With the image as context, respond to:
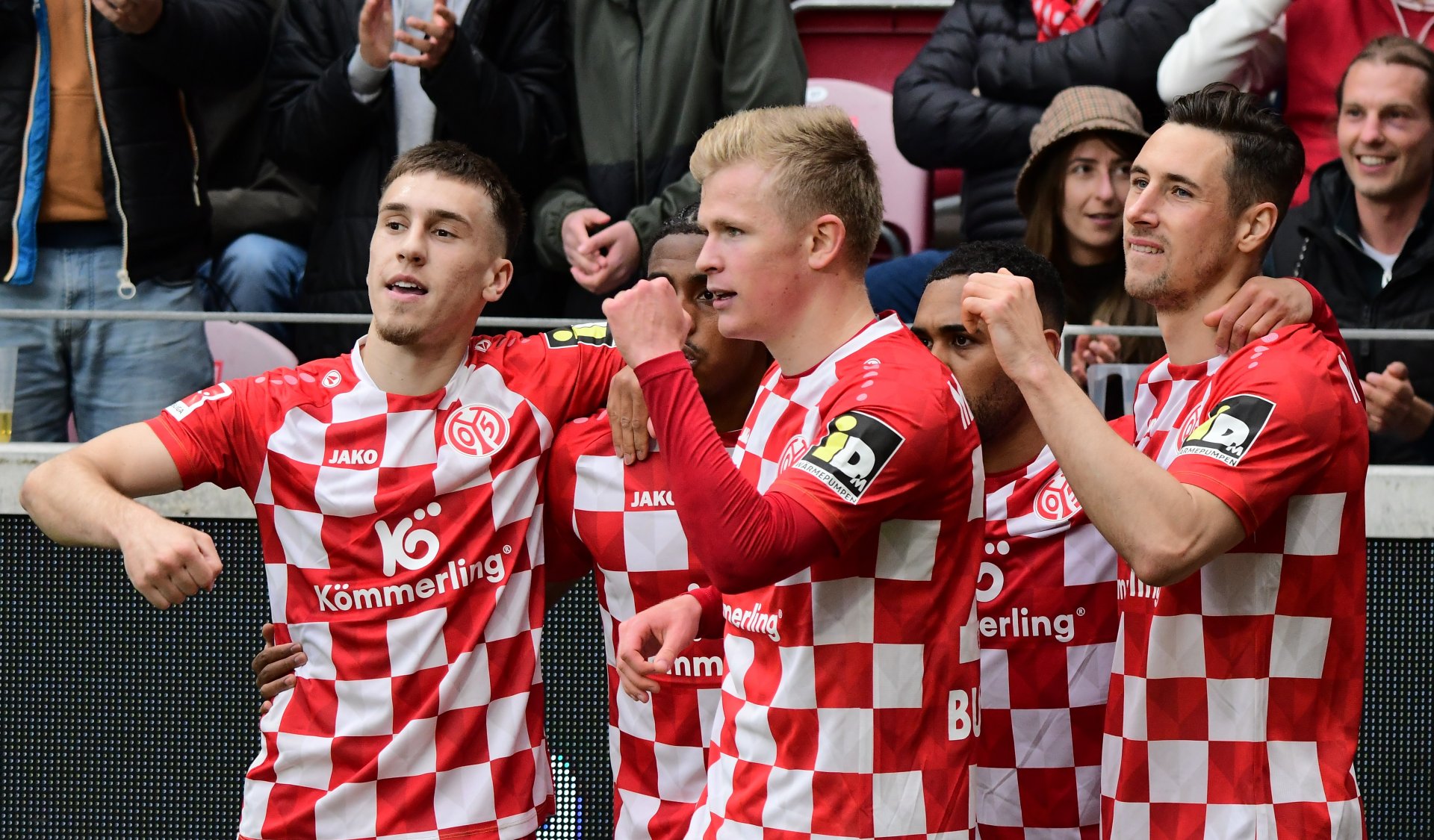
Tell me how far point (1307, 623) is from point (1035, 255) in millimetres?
1310

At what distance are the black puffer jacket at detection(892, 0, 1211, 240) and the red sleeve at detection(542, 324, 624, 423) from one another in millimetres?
2005

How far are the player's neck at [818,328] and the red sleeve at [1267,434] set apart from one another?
0.60 metres

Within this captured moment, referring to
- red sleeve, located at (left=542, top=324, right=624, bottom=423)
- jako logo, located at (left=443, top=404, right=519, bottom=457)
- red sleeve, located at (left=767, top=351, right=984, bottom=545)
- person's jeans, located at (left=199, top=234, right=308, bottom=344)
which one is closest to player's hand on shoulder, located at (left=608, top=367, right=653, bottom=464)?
red sleeve, located at (left=542, top=324, right=624, bottom=423)

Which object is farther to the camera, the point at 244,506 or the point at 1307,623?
the point at 244,506

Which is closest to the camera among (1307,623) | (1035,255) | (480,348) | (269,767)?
(1307,623)

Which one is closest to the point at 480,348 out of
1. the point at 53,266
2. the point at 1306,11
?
the point at 53,266

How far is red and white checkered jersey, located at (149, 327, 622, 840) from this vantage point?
307 cm

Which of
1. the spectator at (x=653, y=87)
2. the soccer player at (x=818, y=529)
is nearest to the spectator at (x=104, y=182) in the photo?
the spectator at (x=653, y=87)

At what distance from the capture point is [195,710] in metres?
4.13

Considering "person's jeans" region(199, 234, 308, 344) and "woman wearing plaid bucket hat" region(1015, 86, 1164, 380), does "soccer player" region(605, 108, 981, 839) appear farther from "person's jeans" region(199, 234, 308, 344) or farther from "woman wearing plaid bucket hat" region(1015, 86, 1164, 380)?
"person's jeans" region(199, 234, 308, 344)

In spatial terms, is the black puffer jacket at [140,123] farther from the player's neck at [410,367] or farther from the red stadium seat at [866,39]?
the red stadium seat at [866,39]

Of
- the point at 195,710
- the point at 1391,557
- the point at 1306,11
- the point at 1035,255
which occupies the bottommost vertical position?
the point at 195,710

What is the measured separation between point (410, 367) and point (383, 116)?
1.92 m

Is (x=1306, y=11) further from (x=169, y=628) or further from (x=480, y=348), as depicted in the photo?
(x=169, y=628)
